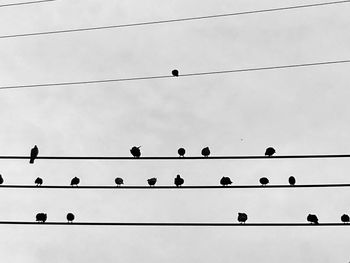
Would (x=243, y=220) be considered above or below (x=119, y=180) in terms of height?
below

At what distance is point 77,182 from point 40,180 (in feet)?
6.65

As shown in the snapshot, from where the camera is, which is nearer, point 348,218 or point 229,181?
point 348,218

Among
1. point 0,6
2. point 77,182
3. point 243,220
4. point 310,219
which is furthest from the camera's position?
point 77,182

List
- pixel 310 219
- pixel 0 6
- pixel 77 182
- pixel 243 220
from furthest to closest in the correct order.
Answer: pixel 77 182
pixel 243 220
pixel 310 219
pixel 0 6

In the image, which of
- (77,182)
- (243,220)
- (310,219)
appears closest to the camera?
(310,219)

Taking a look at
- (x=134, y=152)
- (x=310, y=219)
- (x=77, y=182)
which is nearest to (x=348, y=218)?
(x=310, y=219)

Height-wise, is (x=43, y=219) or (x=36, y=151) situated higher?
(x=36, y=151)

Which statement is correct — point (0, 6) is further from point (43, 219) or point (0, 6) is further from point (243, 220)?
point (243, 220)

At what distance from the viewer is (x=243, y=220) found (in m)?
23.8

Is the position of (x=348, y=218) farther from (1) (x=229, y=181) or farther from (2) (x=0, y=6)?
(2) (x=0, y=6)

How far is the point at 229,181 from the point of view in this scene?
979 inches

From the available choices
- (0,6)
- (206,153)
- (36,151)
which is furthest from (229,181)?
(0,6)

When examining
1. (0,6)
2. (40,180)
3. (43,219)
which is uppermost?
(0,6)

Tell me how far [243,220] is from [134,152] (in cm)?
507
